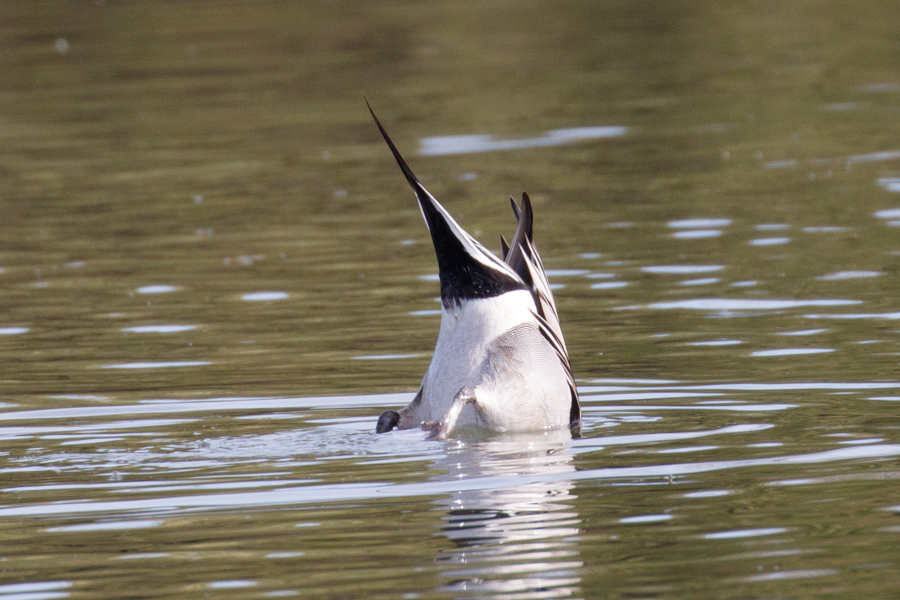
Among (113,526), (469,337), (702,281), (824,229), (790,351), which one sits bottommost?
(790,351)

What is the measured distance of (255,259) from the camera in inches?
463

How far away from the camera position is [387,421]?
23.0 feet

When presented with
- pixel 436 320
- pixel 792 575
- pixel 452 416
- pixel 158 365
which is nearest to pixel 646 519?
pixel 792 575

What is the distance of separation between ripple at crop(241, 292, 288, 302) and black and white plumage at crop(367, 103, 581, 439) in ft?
11.8

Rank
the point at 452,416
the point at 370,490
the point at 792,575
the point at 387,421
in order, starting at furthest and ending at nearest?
the point at 387,421
the point at 452,416
the point at 370,490
the point at 792,575

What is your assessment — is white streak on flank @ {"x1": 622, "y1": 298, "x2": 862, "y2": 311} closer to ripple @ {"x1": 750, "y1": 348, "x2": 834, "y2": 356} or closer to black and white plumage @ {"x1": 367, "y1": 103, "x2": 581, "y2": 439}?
ripple @ {"x1": 750, "y1": 348, "x2": 834, "y2": 356}

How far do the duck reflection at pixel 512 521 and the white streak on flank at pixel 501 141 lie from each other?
29.9 ft

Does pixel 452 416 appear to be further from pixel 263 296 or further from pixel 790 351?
pixel 263 296

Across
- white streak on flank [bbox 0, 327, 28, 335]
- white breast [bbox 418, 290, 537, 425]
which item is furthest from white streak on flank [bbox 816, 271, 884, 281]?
white streak on flank [bbox 0, 327, 28, 335]

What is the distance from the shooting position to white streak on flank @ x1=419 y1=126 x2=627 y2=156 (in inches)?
624

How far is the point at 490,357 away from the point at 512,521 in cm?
142

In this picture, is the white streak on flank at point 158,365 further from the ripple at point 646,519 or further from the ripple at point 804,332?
the ripple at point 646,519

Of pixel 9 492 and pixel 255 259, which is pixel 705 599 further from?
pixel 255 259

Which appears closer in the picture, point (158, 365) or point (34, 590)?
point (34, 590)
